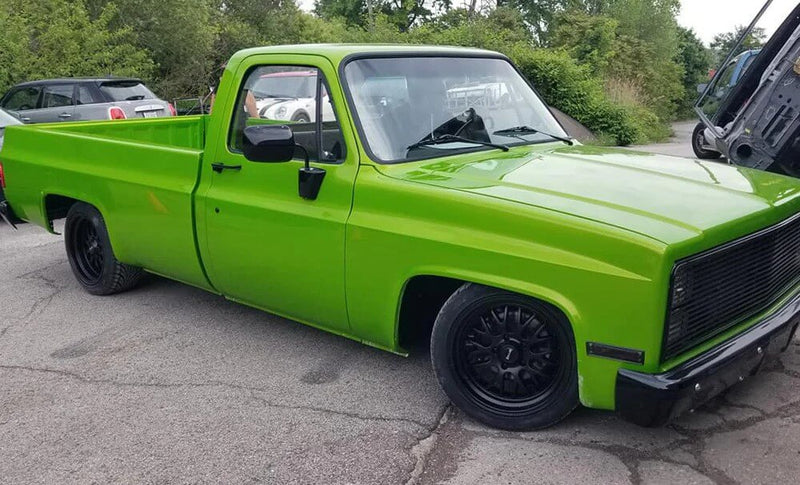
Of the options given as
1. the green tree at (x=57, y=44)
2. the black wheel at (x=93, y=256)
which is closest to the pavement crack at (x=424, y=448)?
the black wheel at (x=93, y=256)

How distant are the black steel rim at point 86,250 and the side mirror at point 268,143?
8.10 ft

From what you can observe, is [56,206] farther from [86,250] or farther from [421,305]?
[421,305]

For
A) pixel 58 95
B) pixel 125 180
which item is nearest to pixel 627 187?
pixel 125 180

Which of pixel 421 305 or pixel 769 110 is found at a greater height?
pixel 769 110

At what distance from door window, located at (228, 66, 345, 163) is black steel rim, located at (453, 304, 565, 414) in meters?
1.17

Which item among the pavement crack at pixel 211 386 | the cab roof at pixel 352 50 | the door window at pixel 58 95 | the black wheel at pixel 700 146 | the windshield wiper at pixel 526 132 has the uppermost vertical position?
the cab roof at pixel 352 50

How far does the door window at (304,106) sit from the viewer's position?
3887 millimetres

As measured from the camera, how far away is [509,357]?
3.33 meters

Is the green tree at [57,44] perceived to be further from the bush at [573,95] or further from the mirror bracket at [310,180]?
the mirror bracket at [310,180]

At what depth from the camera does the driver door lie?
3.81m

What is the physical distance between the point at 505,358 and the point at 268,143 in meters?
1.58

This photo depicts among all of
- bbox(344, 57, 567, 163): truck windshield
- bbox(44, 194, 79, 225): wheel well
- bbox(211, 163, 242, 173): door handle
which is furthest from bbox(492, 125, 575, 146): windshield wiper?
bbox(44, 194, 79, 225): wheel well

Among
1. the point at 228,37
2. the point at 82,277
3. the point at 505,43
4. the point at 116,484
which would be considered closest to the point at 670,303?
the point at 116,484

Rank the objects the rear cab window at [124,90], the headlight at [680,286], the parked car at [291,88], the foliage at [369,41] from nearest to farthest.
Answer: the headlight at [680,286] → the parked car at [291,88] → the rear cab window at [124,90] → the foliage at [369,41]
